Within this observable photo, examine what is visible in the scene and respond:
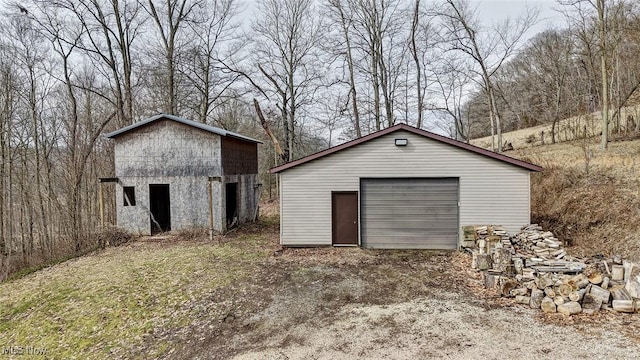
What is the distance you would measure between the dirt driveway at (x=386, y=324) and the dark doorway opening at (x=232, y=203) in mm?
6620

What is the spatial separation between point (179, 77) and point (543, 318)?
836 inches

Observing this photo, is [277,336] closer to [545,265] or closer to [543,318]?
[543,318]

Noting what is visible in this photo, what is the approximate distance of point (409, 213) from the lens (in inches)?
427

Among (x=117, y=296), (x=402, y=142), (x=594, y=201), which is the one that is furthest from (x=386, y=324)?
(x=594, y=201)

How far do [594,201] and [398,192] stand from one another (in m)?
6.07

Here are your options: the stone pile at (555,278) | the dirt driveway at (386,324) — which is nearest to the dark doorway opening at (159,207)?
the dirt driveway at (386,324)

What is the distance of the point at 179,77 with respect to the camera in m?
20.8

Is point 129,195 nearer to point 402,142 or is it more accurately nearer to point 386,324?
point 402,142

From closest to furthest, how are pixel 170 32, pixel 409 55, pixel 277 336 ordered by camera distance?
pixel 277 336 → pixel 170 32 → pixel 409 55

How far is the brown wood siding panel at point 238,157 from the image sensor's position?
1379 cm

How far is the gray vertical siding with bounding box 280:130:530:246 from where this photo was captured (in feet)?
33.2

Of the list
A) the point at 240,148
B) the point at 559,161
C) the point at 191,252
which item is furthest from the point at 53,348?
the point at 559,161

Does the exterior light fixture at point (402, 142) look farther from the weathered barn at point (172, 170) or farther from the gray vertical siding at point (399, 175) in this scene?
the weathered barn at point (172, 170)

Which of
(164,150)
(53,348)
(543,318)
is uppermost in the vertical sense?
(164,150)
